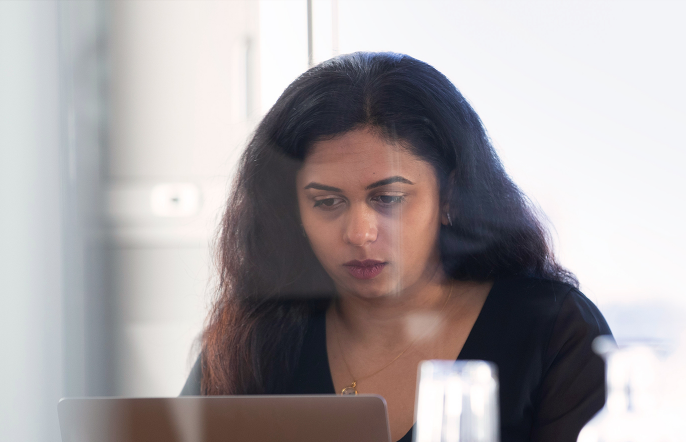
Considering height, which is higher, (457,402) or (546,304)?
(546,304)

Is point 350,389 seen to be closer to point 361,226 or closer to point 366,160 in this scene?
point 361,226

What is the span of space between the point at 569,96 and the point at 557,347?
47cm

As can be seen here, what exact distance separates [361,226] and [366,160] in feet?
0.42

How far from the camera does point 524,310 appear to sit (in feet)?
3.58

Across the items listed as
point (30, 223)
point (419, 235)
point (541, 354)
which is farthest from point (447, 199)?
point (30, 223)

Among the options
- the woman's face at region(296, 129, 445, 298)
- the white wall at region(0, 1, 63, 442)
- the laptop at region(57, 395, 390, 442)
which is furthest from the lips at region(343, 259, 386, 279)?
the white wall at region(0, 1, 63, 442)

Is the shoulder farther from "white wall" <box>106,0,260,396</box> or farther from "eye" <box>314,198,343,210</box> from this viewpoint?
"white wall" <box>106,0,260,396</box>

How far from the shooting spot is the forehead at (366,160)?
1082 mm

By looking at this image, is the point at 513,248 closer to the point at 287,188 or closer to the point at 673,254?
the point at 673,254

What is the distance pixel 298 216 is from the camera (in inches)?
46.0

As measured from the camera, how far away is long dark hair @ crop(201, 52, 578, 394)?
1.08m

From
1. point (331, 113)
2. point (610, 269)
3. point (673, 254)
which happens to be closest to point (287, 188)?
point (331, 113)

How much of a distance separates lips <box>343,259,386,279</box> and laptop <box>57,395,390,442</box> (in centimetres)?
43

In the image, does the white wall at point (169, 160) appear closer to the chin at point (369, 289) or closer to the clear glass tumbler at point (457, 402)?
the chin at point (369, 289)
